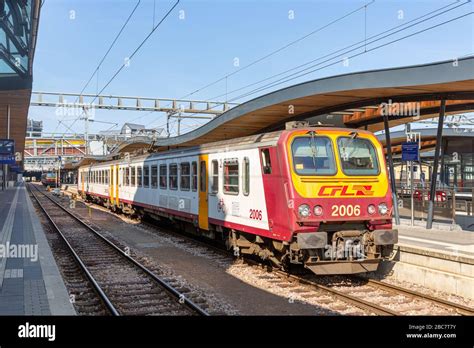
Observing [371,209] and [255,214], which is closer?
[371,209]

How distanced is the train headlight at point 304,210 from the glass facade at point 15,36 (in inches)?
360

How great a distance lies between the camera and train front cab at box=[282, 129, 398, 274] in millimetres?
8641

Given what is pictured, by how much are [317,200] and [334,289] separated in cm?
168

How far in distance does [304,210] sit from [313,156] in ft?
3.90

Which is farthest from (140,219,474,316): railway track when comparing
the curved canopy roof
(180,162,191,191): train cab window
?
the curved canopy roof

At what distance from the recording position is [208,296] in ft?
27.7

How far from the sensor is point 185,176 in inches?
560

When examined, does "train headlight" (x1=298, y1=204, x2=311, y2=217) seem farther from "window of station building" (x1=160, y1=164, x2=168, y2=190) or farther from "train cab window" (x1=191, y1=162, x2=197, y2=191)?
"window of station building" (x1=160, y1=164, x2=168, y2=190)

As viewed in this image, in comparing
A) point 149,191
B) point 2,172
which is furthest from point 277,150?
point 2,172

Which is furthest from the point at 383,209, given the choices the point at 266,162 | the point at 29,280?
the point at 29,280

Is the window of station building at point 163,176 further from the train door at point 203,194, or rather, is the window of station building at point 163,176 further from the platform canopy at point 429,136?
the platform canopy at point 429,136

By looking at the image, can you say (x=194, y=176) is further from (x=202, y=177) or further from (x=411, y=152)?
(x=411, y=152)
